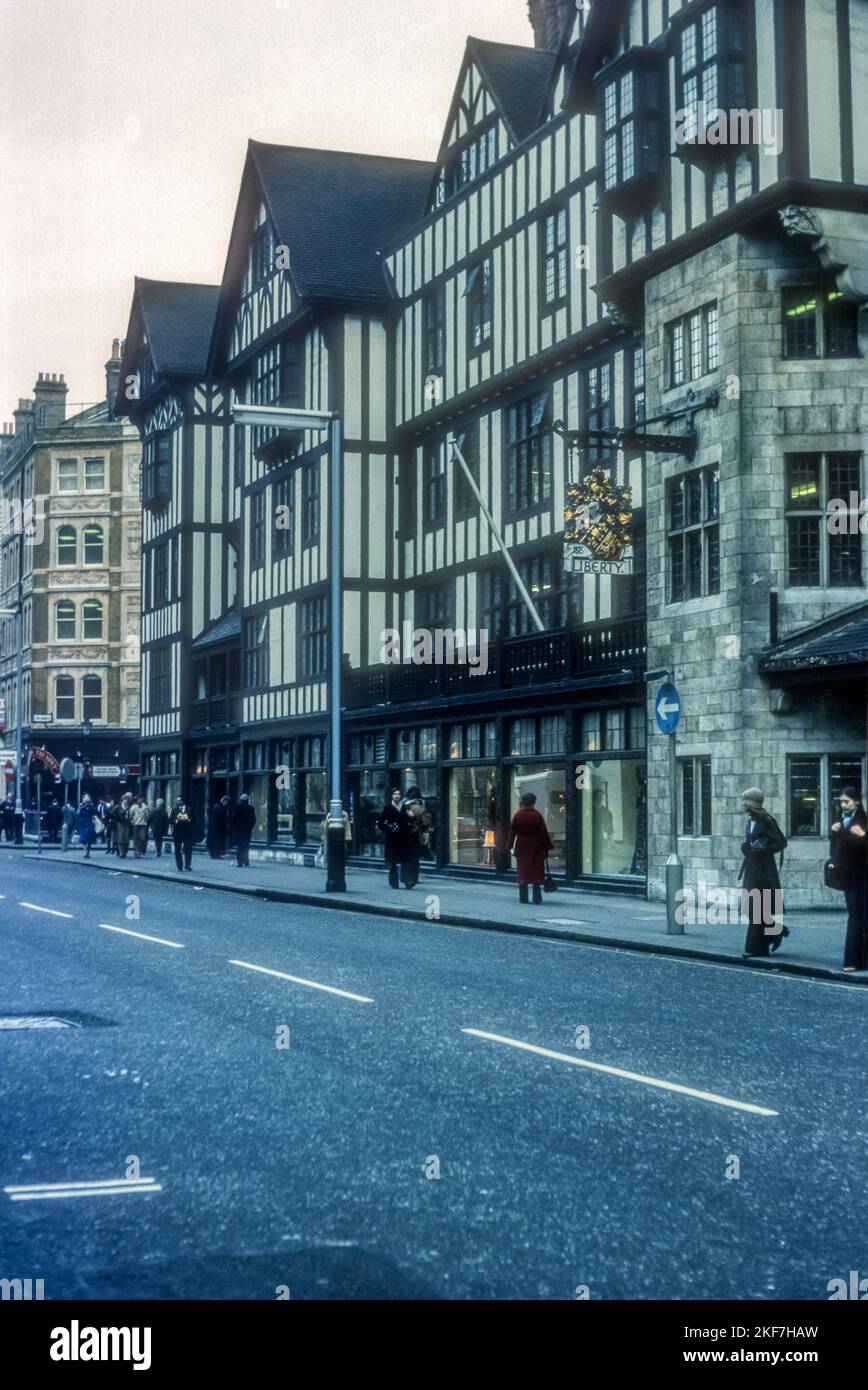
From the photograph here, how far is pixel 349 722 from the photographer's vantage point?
3819 centimetres

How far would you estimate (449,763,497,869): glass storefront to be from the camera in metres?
31.8

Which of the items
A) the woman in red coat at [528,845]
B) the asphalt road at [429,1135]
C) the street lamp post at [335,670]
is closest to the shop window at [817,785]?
the woman in red coat at [528,845]

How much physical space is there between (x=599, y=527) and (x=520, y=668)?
20.7ft

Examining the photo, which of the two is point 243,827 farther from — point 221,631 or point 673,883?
point 673,883

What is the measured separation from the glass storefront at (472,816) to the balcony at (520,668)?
1.64 metres

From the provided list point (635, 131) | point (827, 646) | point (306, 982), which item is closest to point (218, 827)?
point (635, 131)

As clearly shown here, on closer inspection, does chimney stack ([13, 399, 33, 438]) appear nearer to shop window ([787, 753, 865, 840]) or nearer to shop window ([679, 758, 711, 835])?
shop window ([679, 758, 711, 835])

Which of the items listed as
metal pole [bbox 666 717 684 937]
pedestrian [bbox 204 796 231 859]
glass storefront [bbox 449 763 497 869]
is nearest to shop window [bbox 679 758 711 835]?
metal pole [bbox 666 717 684 937]

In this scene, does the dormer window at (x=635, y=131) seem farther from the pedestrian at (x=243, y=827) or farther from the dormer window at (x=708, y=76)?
the pedestrian at (x=243, y=827)

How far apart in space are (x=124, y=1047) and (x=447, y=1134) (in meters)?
3.38

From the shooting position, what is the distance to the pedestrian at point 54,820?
5797 cm

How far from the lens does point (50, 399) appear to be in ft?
253

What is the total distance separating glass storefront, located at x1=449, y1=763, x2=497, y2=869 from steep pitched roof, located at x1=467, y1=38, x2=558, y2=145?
12137mm
